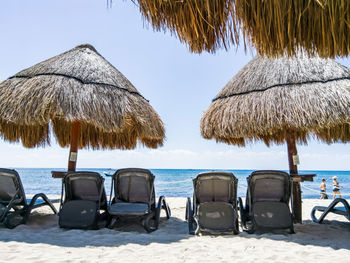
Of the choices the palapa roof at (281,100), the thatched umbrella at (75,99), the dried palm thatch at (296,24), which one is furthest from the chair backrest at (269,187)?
the dried palm thatch at (296,24)

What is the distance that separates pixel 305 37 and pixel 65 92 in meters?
3.43

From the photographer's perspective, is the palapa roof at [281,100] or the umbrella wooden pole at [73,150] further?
the umbrella wooden pole at [73,150]

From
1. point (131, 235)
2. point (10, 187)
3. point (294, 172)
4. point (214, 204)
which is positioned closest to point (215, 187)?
point (214, 204)

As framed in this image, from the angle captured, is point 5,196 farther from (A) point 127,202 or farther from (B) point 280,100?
(B) point 280,100

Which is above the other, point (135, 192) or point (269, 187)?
point (269, 187)

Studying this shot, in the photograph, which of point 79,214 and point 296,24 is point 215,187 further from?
point 296,24

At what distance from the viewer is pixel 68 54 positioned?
534cm

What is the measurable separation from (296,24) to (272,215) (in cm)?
267

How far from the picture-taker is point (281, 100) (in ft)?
13.7

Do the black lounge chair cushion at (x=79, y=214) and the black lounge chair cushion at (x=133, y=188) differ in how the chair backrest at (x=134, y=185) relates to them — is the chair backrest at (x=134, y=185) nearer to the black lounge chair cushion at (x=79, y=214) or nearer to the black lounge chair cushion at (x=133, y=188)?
the black lounge chair cushion at (x=133, y=188)

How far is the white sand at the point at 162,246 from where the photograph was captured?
8.59 feet

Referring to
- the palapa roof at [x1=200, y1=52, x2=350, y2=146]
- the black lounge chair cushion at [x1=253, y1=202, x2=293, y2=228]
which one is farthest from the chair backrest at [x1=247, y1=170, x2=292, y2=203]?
the palapa roof at [x1=200, y1=52, x2=350, y2=146]

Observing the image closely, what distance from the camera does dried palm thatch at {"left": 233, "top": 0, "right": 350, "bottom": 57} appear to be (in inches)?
71.4

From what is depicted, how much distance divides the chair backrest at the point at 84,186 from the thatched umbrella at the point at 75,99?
0.79 metres
